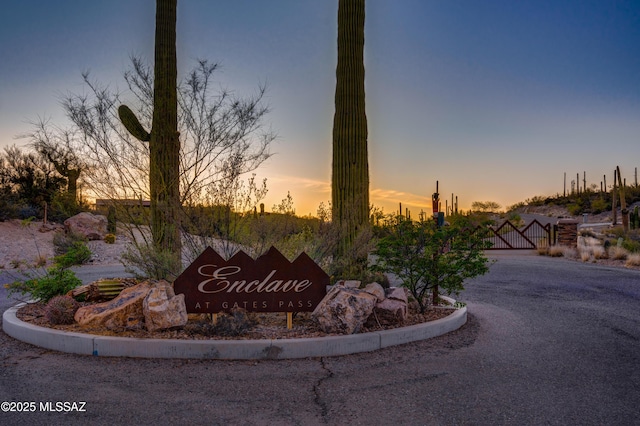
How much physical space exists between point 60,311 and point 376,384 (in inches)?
171

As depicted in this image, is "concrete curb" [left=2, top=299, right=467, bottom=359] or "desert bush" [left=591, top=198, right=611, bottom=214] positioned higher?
"desert bush" [left=591, top=198, right=611, bottom=214]

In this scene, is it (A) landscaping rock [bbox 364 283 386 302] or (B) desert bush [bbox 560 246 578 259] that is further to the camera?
(B) desert bush [bbox 560 246 578 259]

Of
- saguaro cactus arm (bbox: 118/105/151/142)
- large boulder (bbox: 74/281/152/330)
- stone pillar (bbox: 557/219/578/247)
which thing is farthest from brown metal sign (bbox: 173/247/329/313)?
stone pillar (bbox: 557/219/578/247)

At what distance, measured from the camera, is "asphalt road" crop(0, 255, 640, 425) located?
4.27 m

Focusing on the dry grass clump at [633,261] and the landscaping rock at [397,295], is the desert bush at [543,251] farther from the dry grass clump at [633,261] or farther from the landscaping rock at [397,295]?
the landscaping rock at [397,295]

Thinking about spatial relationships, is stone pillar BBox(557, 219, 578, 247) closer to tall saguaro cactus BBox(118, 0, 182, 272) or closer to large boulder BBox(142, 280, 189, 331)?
tall saguaro cactus BBox(118, 0, 182, 272)

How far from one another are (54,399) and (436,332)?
430 centimetres

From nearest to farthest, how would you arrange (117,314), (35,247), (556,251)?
(117,314), (556,251), (35,247)

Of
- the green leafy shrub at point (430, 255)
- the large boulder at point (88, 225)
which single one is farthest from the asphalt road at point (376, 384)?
the large boulder at point (88, 225)

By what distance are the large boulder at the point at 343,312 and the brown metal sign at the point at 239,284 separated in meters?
0.46

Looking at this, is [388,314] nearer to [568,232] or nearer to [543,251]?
[543,251]

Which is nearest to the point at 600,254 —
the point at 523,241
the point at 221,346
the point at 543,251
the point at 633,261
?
the point at 633,261

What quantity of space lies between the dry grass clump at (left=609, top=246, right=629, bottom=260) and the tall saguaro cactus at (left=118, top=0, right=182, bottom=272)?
14.8 meters

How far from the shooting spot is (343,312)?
20.6 ft
